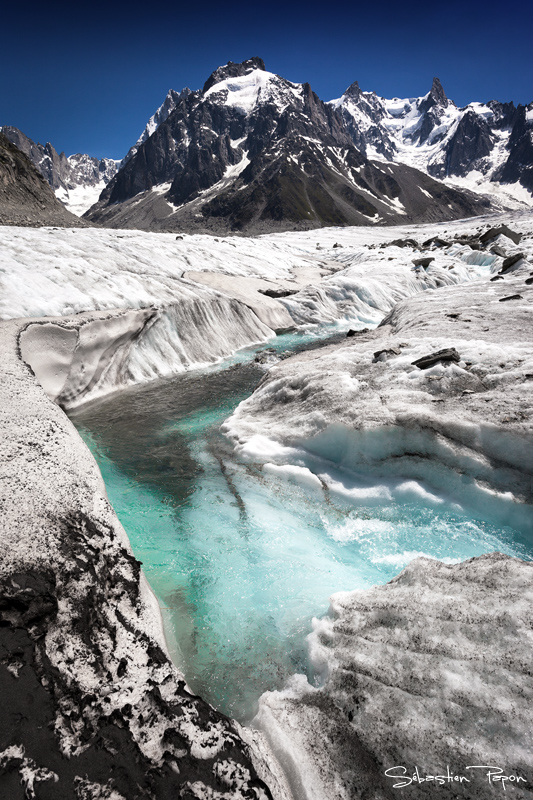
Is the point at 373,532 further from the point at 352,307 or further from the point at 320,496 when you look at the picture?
the point at 352,307

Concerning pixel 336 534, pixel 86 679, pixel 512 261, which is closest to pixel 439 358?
pixel 336 534

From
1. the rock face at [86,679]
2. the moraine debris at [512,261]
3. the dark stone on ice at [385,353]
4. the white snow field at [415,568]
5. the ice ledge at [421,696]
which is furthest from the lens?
the moraine debris at [512,261]

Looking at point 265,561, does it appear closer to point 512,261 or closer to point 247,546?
point 247,546

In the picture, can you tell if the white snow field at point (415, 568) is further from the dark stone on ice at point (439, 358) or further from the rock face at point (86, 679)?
the rock face at point (86, 679)
